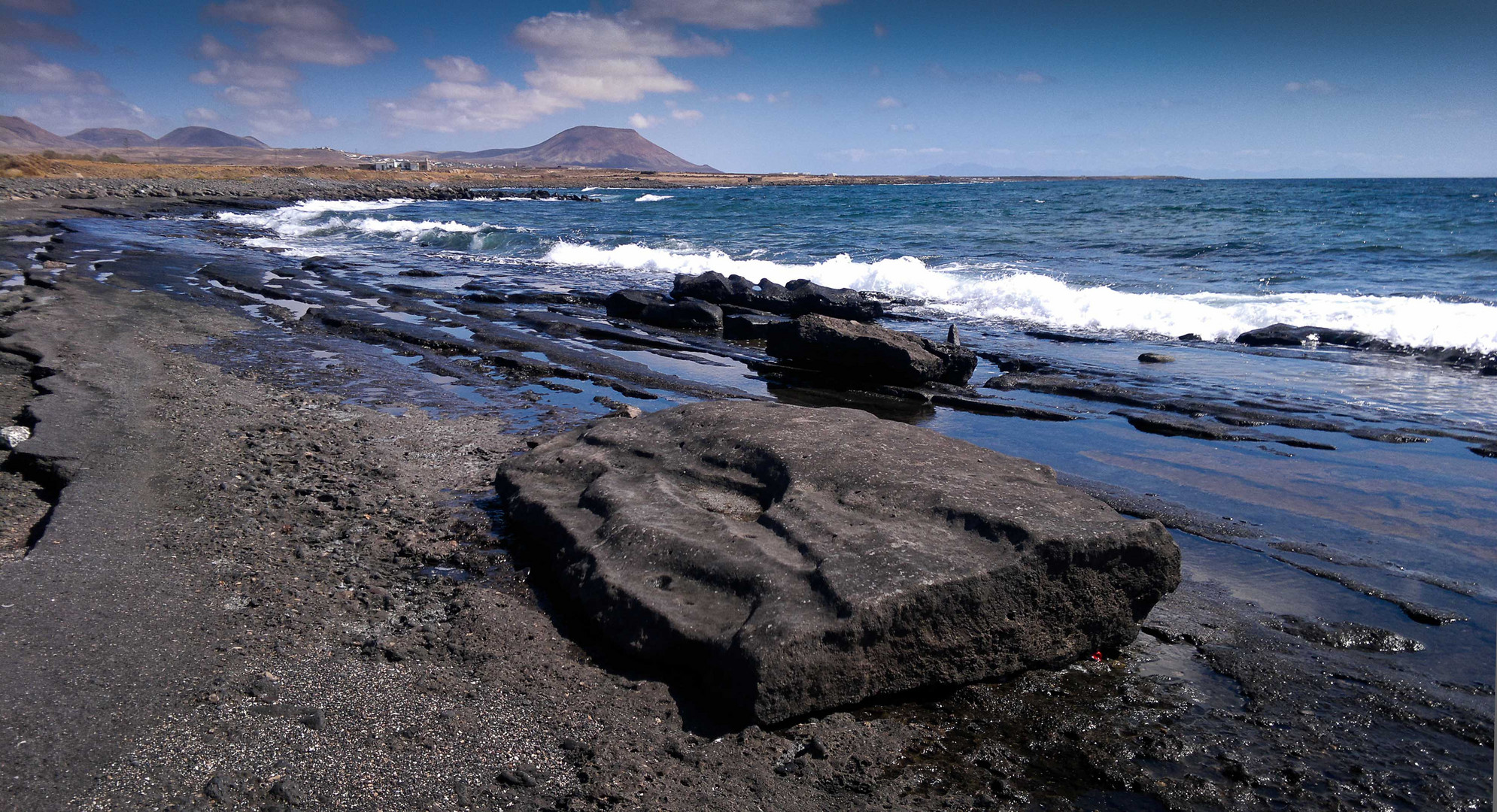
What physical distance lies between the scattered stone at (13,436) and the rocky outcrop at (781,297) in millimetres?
9818

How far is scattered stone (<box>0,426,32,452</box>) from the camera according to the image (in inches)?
217

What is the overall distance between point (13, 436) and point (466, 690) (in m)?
4.54

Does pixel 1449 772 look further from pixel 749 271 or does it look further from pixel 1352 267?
pixel 1352 267

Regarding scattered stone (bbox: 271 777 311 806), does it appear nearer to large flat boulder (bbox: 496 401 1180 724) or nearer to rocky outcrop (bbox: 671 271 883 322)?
large flat boulder (bbox: 496 401 1180 724)

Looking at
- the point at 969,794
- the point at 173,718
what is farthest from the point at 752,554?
the point at 173,718

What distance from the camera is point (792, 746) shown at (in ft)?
9.76

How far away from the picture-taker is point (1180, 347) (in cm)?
1225

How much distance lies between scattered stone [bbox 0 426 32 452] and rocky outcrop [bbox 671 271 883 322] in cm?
982

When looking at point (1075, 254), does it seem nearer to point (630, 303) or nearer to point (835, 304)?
point (835, 304)

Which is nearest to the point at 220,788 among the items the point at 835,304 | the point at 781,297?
the point at 835,304

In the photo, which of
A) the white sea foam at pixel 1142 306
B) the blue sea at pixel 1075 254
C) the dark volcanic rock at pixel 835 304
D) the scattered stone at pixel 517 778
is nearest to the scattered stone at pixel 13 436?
the scattered stone at pixel 517 778

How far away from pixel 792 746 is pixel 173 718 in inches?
82.5

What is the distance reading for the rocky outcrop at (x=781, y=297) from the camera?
13.9 metres

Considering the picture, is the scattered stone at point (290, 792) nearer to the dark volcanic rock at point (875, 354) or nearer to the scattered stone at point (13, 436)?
the scattered stone at point (13, 436)
